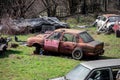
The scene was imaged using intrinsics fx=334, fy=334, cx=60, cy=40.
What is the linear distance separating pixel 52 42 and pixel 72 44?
1152mm

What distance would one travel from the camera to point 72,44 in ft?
57.1

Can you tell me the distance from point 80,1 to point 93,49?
1160 inches

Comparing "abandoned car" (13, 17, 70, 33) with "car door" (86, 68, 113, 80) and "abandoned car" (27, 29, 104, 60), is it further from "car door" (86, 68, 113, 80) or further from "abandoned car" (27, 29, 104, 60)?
"car door" (86, 68, 113, 80)

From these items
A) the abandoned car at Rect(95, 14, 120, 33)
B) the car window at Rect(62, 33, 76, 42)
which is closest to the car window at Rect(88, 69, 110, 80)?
the car window at Rect(62, 33, 76, 42)

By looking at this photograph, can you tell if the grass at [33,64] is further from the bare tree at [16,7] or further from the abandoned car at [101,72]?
the bare tree at [16,7]

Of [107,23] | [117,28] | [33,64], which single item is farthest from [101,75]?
[107,23]

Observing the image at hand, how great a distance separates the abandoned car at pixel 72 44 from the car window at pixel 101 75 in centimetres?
804

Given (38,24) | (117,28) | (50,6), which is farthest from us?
(50,6)

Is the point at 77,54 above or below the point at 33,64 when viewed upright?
above

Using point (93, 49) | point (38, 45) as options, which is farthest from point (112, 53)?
point (38, 45)

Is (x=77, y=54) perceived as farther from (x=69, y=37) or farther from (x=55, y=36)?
A: (x=55, y=36)

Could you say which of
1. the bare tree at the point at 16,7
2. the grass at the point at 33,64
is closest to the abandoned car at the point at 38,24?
the bare tree at the point at 16,7

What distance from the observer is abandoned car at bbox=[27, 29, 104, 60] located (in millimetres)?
16984

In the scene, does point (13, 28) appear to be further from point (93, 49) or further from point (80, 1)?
point (80, 1)
